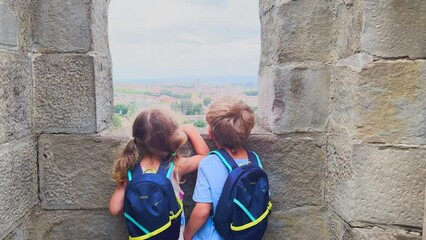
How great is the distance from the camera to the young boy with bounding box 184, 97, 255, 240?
2.04 m

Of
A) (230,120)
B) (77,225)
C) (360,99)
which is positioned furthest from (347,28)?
(77,225)

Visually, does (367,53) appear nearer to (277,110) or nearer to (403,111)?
(403,111)

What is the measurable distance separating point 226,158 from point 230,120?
6.5 inches

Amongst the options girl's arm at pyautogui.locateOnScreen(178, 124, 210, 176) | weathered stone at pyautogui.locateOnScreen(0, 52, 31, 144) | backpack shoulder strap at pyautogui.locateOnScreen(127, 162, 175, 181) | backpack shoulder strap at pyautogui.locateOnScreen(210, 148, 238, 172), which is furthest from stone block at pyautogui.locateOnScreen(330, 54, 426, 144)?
weathered stone at pyautogui.locateOnScreen(0, 52, 31, 144)

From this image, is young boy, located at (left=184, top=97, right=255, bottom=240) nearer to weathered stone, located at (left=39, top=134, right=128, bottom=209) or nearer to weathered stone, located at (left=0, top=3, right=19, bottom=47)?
weathered stone, located at (left=39, top=134, right=128, bottom=209)

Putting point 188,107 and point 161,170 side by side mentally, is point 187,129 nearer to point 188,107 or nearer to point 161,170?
point 188,107

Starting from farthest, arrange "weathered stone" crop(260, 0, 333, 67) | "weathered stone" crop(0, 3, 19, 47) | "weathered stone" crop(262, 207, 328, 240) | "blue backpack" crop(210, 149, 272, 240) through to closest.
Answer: "weathered stone" crop(262, 207, 328, 240)
"weathered stone" crop(260, 0, 333, 67)
"blue backpack" crop(210, 149, 272, 240)
"weathered stone" crop(0, 3, 19, 47)

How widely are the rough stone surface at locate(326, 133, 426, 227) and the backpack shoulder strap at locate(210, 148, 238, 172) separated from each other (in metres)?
0.49

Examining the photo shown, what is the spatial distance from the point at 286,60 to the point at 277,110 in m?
0.24

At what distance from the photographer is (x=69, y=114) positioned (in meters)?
2.23

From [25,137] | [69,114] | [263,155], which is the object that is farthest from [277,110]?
[25,137]

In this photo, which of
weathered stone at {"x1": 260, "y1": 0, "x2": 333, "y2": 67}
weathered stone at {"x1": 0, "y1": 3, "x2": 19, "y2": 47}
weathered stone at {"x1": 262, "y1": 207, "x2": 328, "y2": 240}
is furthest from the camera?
weathered stone at {"x1": 262, "y1": 207, "x2": 328, "y2": 240}

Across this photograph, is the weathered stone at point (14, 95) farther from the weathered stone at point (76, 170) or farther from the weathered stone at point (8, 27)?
the weathered stone at point (76, 170)

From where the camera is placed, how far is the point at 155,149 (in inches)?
80.7
